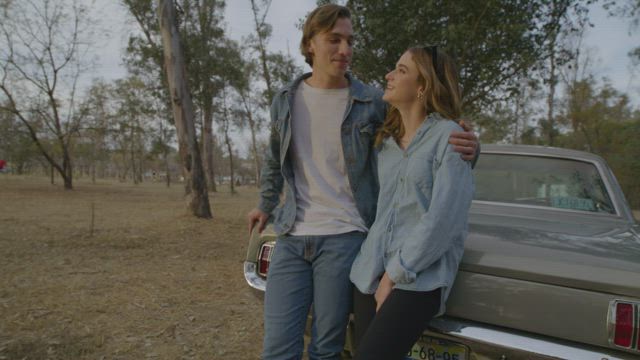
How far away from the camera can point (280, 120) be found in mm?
2064

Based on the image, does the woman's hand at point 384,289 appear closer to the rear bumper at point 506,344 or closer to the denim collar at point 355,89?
the rear bumper at point 506,344

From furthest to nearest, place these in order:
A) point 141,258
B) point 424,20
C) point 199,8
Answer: point 199,8
point 424,20
point 141,258

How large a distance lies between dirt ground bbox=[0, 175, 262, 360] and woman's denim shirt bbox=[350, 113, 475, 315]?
55.6 inches

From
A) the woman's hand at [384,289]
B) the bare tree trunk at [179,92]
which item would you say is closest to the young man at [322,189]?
the woman's hand at [384,289]

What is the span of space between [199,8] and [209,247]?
1638 cm

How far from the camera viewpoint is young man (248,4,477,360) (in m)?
1.83

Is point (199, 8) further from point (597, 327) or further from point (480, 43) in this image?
point (597, 327)

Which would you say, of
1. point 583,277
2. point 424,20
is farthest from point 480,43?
point 583,277

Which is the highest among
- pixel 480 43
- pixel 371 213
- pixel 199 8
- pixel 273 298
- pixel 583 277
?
pixel 199 8

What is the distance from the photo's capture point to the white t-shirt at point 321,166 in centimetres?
192

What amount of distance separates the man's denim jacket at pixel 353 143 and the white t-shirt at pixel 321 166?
0.03 meters

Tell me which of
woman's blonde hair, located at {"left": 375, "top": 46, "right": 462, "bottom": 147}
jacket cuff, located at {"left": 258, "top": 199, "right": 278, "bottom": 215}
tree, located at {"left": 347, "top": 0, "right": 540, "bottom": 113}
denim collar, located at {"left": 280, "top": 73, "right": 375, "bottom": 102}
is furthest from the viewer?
tree, located at {"left": 347, "top": 0, "right": 540, "bottom": 113}

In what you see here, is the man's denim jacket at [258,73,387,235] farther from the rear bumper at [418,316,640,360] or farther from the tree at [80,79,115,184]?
the tree at [80,79,115,184]

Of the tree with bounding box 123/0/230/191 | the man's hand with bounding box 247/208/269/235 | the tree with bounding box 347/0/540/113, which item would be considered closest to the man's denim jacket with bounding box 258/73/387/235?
the man's hand with bounding box 247/208/269/235
